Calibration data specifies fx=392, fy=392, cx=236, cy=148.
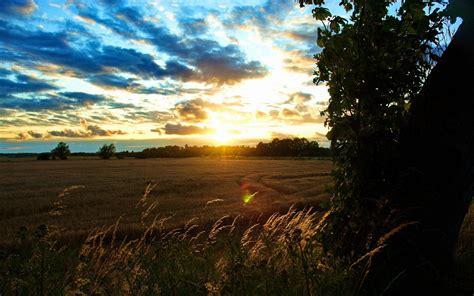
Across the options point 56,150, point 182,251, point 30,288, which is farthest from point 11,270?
point 56,150

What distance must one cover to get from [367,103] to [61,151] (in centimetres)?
12094

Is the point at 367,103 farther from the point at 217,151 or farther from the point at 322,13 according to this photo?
the point at 217,151

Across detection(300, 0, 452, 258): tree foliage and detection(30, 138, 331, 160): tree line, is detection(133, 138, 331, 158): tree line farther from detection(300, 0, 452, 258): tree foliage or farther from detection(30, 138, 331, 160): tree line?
detection(300, 0, 452, 258): tree foliage

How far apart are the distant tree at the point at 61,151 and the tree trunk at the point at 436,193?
118m

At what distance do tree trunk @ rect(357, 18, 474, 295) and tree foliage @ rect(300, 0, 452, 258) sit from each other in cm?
34

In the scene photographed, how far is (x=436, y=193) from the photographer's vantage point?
215 inches

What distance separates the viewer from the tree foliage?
589 cm

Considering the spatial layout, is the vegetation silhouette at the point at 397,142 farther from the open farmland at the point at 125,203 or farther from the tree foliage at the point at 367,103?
the open farmland at the point at 125,203

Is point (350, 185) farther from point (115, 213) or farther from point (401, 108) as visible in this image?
point (115, 213)

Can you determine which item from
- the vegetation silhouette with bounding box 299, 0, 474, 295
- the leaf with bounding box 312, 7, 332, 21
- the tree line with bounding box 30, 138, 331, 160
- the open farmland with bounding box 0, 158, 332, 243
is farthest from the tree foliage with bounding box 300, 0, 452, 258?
the tree line with bounding box 30, 138, 331, 160

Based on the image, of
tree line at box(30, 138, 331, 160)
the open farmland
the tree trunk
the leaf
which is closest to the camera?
the leaf

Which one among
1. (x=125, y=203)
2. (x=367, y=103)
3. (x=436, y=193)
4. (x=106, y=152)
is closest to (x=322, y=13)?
(x=367, y=103)

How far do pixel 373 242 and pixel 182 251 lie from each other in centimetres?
274

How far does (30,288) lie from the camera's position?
16.4 feet
